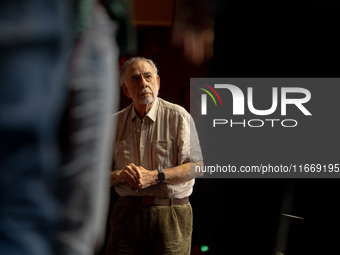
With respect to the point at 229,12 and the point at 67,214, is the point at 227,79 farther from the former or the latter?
the point at 67,214

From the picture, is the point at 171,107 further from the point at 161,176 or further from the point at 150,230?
the point at 150,230

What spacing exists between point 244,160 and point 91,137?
1.50 metres

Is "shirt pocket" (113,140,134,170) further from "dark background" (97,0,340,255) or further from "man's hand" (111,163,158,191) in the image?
"dark background" (97,0,340,255)

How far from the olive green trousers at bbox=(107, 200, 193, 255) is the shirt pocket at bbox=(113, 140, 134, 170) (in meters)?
0.22

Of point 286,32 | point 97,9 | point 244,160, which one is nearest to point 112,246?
point 244,160

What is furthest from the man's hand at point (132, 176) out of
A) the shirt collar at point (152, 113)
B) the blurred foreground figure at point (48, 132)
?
the blurred foreground figure at point (48, 132)

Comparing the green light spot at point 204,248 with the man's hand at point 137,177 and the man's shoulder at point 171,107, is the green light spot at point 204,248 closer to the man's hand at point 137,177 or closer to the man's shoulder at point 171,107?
the man's hand at point 137,177

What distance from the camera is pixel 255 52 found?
6.66 feet

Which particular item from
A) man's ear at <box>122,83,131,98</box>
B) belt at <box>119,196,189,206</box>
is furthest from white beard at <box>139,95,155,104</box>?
belt at <box>119,196,189,206</box>

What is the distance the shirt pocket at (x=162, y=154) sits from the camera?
1.71 meters

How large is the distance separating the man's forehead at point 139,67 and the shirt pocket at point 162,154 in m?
0.40

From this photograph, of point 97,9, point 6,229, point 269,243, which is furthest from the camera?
point 269,243

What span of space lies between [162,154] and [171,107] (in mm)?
275

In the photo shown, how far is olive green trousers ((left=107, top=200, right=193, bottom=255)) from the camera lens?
1655mm
